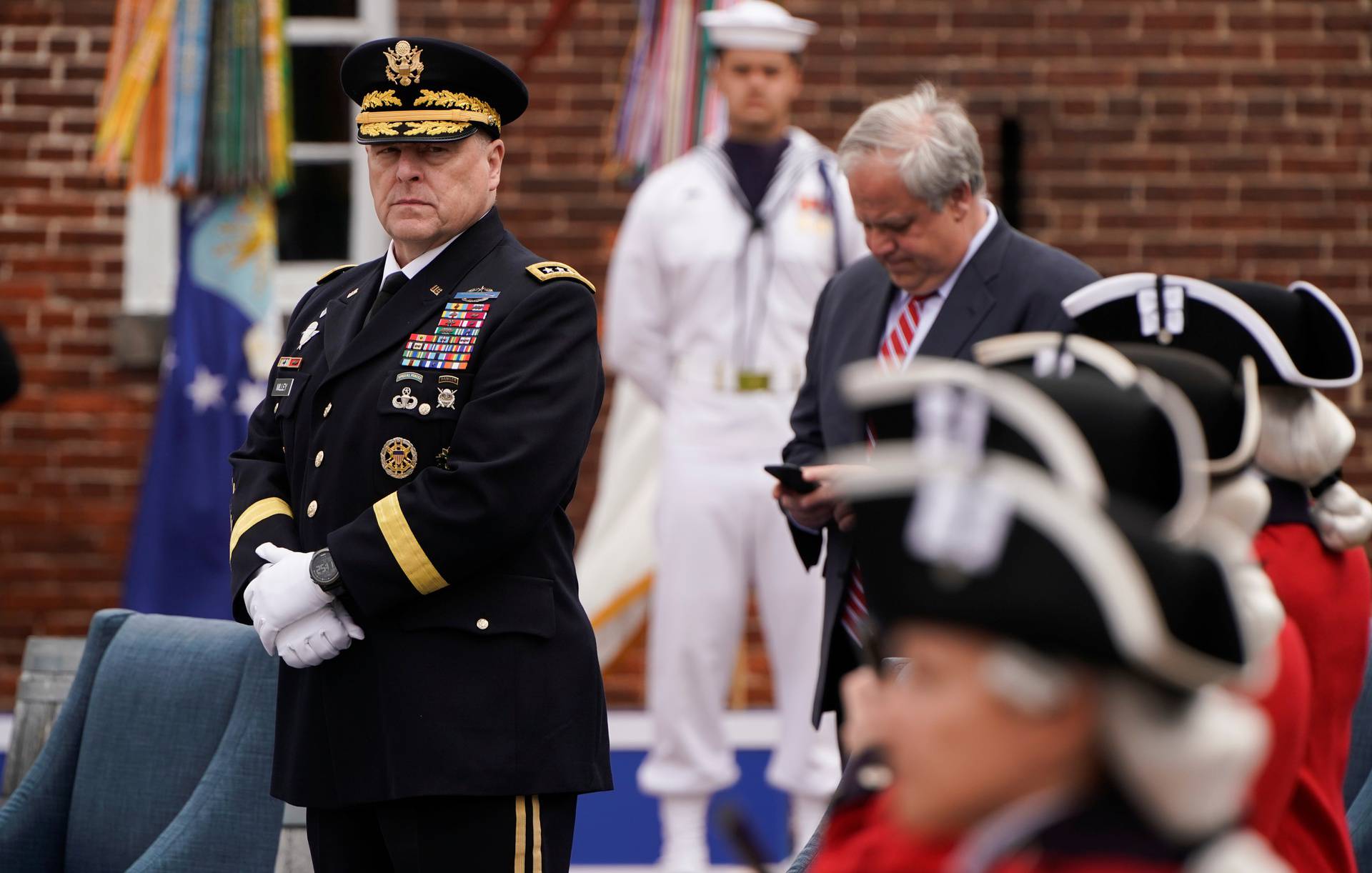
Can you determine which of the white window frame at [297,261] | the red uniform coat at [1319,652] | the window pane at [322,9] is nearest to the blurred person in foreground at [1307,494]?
the red uniform coat at [1319,652]

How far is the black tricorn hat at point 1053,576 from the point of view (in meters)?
1.30

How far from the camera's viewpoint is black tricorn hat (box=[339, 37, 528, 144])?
2.95 metres

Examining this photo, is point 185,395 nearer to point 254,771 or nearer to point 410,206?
point 254,771

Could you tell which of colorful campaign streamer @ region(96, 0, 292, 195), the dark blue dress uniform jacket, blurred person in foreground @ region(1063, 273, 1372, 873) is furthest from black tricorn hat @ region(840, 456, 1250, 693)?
colorful campaign streamer @ region(96, 0, 292, 195)

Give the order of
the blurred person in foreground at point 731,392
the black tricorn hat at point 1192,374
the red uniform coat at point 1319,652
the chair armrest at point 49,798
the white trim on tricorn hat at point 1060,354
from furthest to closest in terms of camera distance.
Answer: the blurred person in foreground at point 731,392 → the chair armrest at point 49,798 → the red uniform coat at point 1319,652 → the black tricorn hat at point 1192,374 → the white trim on tricorn hat at point 1060,354

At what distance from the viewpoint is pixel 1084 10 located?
675cm

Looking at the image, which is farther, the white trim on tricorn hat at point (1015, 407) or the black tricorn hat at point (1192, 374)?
the black tricorn hat at point (1192, 374)

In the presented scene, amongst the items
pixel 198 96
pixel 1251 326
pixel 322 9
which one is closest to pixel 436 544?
pixel 1251 326

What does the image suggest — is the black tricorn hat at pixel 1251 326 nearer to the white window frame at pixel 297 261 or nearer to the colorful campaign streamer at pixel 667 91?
the colorful campaign streamer at pixel 667 91

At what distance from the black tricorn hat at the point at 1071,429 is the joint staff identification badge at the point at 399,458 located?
130cm

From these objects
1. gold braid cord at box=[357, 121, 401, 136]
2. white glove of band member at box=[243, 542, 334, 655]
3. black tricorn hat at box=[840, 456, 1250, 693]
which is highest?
gold braid cord at box=[357, 121, 401, 136]

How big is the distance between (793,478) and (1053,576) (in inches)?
80.2

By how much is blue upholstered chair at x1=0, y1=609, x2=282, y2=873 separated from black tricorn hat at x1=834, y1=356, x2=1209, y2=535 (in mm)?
2033

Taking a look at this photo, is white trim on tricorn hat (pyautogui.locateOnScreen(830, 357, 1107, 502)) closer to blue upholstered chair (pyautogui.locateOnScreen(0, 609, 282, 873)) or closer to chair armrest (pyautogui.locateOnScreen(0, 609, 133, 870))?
blue upholstered chair (pyautogui.locateOnScreen(0, 609, 282, 873))
